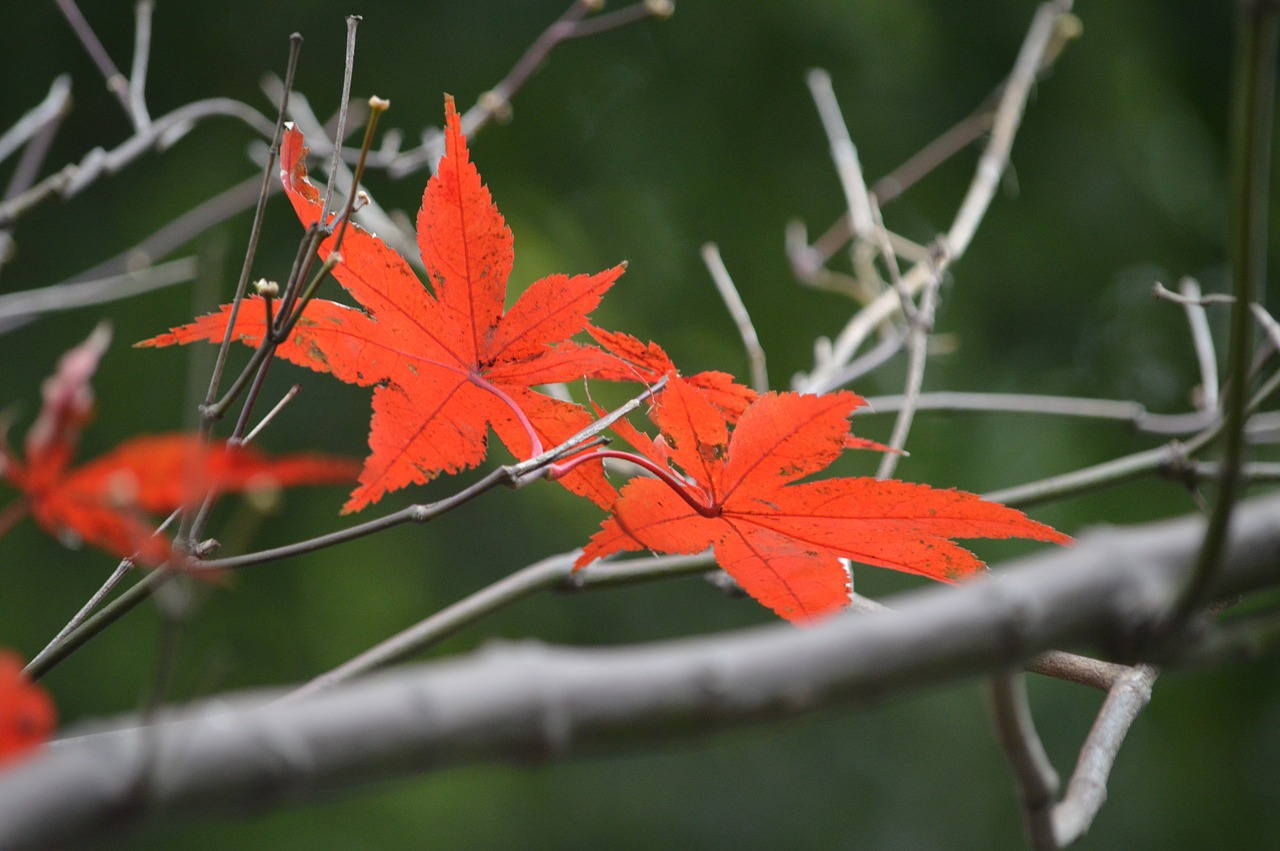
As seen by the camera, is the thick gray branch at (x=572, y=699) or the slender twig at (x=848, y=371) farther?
the slender twig at (x=848, y=371)

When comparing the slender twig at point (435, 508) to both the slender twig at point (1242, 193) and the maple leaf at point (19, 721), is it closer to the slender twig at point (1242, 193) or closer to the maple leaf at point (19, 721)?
the maple leaf at point (19, 721)

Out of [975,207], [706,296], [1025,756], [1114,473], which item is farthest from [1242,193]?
[706,296]

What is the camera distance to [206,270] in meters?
0.29

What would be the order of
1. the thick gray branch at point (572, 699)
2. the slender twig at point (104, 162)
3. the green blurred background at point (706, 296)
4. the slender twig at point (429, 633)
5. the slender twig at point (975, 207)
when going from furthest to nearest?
the green blurred background at point (706, 296)
the slender twig at point (975, 207)
the slender twig at point (104, 162)
the slender twig at point (429, 633)
the thick gray branch at point (572, 699)

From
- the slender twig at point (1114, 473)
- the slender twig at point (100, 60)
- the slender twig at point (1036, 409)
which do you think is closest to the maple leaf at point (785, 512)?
the slender twig at point (1114, 473)

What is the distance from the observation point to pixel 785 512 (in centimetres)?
41

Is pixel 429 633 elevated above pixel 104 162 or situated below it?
below

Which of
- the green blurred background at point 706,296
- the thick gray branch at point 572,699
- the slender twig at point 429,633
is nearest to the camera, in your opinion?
the thick gray branch at point 572,699

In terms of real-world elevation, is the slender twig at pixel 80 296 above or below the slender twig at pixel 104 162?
below

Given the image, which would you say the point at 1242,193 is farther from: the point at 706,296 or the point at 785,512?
the point at 706,296

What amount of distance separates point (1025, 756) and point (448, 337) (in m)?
0.28

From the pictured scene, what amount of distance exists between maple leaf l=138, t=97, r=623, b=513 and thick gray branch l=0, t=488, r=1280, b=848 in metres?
0.23

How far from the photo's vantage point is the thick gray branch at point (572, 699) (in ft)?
0.52

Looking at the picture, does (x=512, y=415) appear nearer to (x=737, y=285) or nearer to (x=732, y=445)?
(x=732, y=445)
